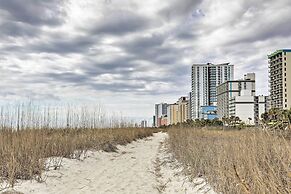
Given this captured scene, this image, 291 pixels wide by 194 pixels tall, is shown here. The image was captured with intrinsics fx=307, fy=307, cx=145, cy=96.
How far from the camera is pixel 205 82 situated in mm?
130375

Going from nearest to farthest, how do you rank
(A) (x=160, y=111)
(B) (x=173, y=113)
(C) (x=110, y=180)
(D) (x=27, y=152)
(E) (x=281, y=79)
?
(D) (x=27, y=152) → (C) (x=110, y=180) → (E) (x=281, y=79) → (B) (x=173, y=113) → (A) (x=160, y=111)

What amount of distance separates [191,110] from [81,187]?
120 m

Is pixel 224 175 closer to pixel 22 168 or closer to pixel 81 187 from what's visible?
pixel 81 187

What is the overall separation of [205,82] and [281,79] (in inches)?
1923

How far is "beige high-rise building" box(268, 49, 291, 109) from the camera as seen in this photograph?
8088 cm

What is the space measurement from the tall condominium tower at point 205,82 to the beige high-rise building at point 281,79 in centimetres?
4306

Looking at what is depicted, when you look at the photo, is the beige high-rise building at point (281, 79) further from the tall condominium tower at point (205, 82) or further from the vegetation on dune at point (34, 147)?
the vegetation on dune at point (34, 147)

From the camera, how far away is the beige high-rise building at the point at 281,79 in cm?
8088

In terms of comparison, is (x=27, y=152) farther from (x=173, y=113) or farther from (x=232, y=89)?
(x=173, y=113)

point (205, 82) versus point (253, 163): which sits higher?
point (205, 82)

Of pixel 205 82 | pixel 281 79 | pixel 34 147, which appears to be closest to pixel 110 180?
pixel 34 147

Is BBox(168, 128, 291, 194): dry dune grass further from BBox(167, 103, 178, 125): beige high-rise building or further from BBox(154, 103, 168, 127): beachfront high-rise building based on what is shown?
BBox(154, 103, 168, 127): beachfront high-rise building

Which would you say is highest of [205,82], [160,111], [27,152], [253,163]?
[205,82]

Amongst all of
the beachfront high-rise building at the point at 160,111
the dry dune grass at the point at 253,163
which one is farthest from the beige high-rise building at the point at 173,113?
the dry dune grass at the point at 253,163
